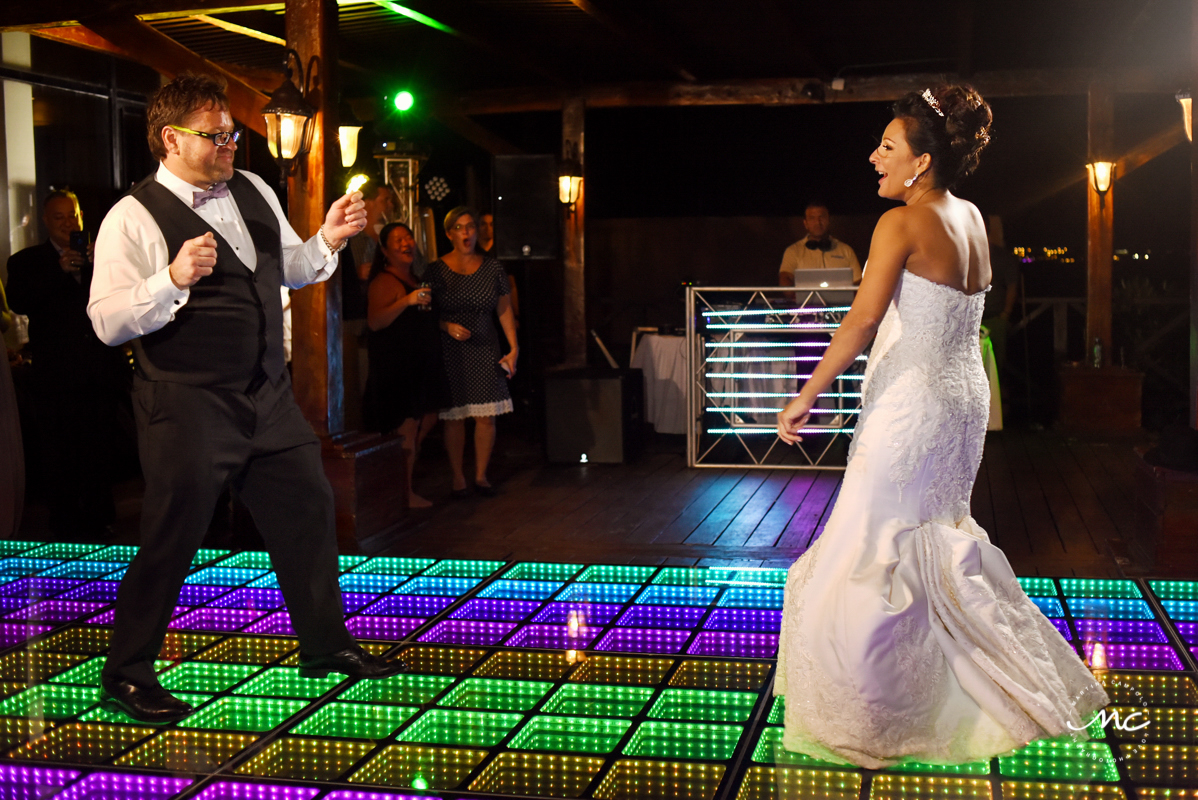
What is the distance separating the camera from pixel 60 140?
8.23 metres

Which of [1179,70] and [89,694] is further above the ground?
[1179,70]

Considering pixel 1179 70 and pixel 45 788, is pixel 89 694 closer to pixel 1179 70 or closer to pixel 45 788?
pixel 45 788

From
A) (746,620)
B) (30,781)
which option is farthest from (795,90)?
(30,781)

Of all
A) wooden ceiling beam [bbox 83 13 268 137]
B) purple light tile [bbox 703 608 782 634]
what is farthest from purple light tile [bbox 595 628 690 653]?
wooden ceiling beam [bbox 83 13 268 137]

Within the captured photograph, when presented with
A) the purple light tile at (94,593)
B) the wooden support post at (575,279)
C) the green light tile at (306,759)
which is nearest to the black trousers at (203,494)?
the green light tile at (306,759)

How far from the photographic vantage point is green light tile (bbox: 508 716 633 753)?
2.72 m

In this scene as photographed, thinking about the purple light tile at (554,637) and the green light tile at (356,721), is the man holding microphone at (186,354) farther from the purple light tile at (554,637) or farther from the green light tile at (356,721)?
the purple light tile at (554,637)

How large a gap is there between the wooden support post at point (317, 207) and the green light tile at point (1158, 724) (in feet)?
11.2

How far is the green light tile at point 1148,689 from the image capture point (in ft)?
9.52

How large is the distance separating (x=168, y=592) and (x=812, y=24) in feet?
20.3

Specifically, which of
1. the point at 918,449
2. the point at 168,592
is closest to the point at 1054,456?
the point at 918,449

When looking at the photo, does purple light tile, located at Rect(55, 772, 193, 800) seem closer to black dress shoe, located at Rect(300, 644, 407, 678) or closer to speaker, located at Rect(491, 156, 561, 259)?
black dress shoe, located at Rect(300, 644, 407, 678)

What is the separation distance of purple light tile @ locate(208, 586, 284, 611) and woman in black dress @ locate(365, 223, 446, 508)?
1.64 metres

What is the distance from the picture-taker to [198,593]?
4.17 meters
